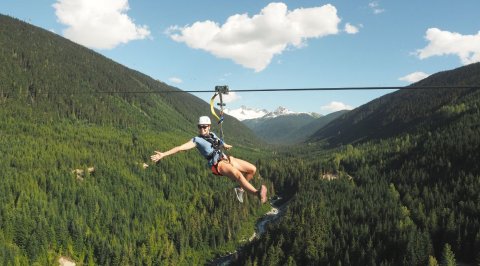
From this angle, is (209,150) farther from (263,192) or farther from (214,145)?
(263,192)

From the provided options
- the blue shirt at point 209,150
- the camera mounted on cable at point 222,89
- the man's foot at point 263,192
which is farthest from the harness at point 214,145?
the man's foot at point 263,192

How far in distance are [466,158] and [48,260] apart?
180496 mm

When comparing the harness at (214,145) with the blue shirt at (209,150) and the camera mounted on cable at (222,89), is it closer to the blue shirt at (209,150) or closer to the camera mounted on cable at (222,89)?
the blue shirt at (209,150)

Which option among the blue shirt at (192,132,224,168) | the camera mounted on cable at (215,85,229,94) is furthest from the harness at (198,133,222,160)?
the camera mounted on cable at (215,85,229,94)

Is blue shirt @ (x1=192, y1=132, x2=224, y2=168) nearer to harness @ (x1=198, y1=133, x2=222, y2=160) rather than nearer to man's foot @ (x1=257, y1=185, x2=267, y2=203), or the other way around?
harness @ (x1=198, y1=133, x2=222, y2=160)

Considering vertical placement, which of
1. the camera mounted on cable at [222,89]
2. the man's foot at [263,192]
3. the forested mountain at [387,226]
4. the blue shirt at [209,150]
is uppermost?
the camera mounted on cable at [222,89]

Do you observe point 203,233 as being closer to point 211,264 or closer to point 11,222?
point 211,264

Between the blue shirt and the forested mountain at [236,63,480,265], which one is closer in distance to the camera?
the blue shirt

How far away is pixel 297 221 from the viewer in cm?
15875

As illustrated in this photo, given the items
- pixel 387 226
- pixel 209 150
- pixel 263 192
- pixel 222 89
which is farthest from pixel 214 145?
pixel 387 226

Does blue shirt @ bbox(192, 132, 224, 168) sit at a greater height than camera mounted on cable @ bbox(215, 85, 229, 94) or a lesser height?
lesser

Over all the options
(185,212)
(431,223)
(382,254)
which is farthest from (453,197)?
(185,212)

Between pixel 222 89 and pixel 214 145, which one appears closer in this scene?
pixel 222 89

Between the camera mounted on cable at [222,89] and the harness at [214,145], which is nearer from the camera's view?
the camera mounted on cable at [222,89]
